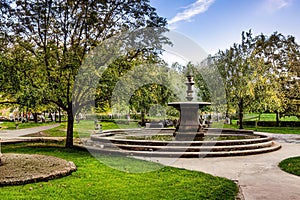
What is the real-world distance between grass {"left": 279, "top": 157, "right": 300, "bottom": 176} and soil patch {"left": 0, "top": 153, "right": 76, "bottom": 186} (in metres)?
6.57

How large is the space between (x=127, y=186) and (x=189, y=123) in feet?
28.8

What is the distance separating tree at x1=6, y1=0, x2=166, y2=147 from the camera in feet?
44.8

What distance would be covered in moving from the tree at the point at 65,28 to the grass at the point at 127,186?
5.67m

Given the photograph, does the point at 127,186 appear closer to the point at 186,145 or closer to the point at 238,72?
the point at 186,145

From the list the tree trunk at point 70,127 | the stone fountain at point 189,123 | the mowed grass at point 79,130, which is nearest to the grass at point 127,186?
the tree trunk at point 70,127

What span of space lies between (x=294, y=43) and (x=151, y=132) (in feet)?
68.9

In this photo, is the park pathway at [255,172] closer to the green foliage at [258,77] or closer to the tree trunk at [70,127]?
the tree trunk at [70,127]

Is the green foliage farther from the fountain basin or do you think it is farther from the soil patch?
the soil patch

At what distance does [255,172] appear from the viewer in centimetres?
922

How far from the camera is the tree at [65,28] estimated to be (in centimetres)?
1364

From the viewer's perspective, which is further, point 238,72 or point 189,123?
point 238,72

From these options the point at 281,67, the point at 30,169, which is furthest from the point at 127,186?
the point at 281,67

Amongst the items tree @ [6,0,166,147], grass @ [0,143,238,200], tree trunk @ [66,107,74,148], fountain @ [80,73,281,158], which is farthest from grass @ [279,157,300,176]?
tree trunk @ [66,107,74,148]

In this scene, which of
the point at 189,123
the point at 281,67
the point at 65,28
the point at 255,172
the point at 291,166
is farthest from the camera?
the point at 281,67
